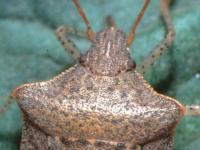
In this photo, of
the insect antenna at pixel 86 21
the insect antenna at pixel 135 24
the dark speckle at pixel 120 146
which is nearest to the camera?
the dark speckle at pixel 120 146

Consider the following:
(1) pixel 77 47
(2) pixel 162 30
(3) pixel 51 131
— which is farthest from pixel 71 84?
(2) pixel 162 30

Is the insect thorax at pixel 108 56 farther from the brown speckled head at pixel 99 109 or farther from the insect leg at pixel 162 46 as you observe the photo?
the insect leg at pixel 162 46

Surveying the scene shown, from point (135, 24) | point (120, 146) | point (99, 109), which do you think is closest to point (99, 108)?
point (99, 109)

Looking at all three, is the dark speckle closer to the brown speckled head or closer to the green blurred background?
the brown speckled head

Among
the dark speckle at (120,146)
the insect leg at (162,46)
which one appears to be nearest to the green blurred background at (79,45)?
the insect leg at (162,46)

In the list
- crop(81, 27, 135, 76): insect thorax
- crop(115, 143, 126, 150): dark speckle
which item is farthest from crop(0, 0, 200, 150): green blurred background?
crop(115, 143, 126, 150): dark speckle
